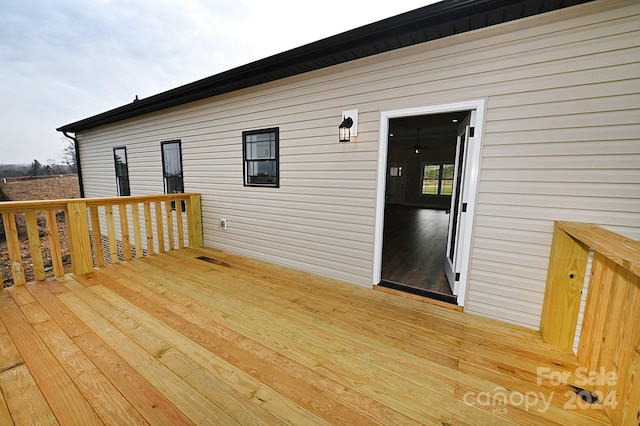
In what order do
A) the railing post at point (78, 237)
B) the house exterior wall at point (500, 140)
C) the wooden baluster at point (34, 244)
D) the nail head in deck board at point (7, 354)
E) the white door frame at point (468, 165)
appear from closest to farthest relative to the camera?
the nail head in deck board at point (7, 354) < the house exterior wall at point (500, 140) < the white door frame at point (468, 165) < the wooden baluster at point (34, 244) < the railing post at point (78, 237)

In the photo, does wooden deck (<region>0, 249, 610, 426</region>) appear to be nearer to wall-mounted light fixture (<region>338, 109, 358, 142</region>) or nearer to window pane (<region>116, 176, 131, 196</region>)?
wall-mounted light fixture (<region>338, 109, 358, 142</region>)

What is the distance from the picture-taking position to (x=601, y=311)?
161cm

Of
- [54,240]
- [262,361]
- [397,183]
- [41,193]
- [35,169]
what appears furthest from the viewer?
[35,169]

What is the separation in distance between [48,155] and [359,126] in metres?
21.1

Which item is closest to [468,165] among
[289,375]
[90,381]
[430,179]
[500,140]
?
[500,140]

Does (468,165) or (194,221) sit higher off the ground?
(468,165)

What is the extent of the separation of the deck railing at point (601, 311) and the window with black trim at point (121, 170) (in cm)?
851

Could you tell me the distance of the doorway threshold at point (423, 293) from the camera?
8.62 feet

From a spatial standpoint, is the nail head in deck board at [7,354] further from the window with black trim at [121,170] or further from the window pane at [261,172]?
the window with black trim at [121,170]

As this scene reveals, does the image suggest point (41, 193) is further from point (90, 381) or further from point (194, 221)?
point (90, 381)

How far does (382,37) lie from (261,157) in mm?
2415

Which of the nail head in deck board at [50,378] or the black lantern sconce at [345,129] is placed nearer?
the nail head in deck board at [50,378]

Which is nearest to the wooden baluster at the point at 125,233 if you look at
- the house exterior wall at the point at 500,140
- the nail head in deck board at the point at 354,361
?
the house exterior wall at the point at 500,140

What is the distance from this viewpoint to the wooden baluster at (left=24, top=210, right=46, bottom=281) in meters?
2.87
